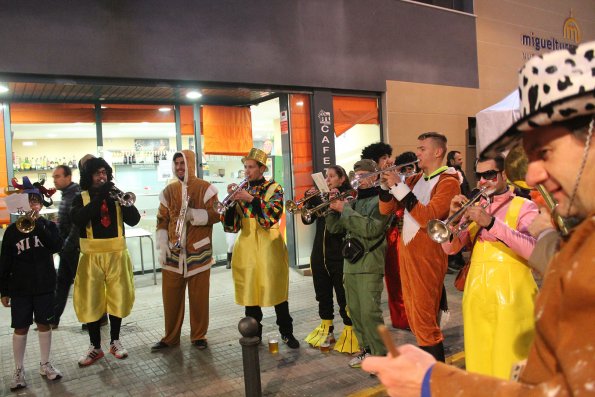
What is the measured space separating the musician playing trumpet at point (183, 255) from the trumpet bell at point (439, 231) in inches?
111

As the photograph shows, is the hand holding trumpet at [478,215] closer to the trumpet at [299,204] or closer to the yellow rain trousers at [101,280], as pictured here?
the trumpet at [299,204]

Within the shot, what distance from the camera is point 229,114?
9.98 metres

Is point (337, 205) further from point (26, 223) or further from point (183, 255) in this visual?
point (26, 223)

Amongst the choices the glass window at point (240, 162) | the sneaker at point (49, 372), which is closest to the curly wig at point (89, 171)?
the sneaker at point (49, 372)

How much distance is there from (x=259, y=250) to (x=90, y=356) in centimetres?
207

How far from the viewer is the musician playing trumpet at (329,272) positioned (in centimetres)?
517

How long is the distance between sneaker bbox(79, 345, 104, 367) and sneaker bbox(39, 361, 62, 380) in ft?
0.93

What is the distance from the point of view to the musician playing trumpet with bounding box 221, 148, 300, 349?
5.25 metres

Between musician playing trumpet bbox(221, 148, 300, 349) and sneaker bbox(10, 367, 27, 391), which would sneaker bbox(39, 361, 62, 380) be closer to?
sneaker bbox(10, 367, 27, 391)

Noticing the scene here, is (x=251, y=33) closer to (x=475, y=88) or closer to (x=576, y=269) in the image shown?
(x=475, y=88)

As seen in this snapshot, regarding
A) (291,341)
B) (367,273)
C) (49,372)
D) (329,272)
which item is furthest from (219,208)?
(49,372)

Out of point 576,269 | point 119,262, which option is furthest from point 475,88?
point 576,269

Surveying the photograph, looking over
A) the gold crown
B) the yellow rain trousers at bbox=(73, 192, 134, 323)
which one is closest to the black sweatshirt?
the yellow rain trousers at bbox=(73, 192, 134, 323)

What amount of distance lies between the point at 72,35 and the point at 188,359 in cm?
495
